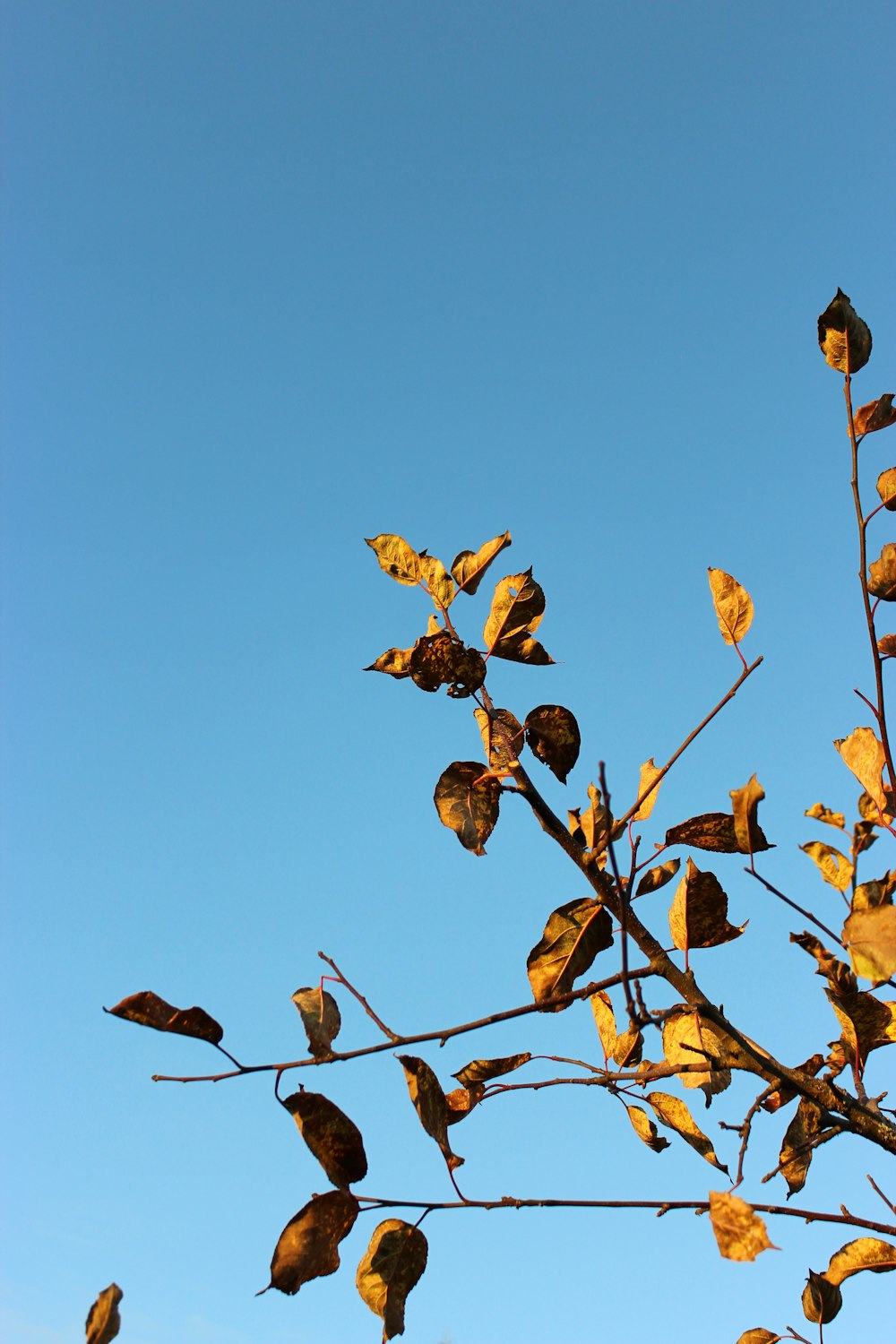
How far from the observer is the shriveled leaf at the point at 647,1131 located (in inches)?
61.0

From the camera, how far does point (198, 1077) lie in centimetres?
116

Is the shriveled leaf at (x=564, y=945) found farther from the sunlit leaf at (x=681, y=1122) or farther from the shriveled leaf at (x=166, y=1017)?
the shriveled leaf at (x=166, y=1017)

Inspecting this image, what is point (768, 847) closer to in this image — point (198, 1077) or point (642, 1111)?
point (642, 1111)

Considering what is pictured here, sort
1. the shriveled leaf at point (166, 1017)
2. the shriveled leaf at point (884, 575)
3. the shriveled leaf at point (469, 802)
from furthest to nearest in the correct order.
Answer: the shriveled leaf at point (884, 575) → the shriveled leaf at point (469, 802) → the shriveled leaf at point (166, 1017)

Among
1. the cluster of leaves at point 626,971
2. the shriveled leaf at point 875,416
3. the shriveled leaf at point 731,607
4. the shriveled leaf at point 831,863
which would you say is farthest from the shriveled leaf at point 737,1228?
the shriveled leaf at point 875,416

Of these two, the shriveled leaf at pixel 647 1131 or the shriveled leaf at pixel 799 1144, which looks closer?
the shriveled leaf at pixel 799 1144

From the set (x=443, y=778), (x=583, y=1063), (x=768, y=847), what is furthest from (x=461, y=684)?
(x=583, y=1063)

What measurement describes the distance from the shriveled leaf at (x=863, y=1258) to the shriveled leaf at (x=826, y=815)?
1.85 feet

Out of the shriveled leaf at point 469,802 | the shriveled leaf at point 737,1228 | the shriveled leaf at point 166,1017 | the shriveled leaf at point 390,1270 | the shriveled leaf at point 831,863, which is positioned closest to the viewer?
the shriveled leaf at point 737,1228

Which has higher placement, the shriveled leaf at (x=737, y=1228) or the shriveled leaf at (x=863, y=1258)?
the shriveled leaf at (x=737, y=1228)

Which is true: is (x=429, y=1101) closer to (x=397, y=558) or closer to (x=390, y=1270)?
(x=390, y=1270)

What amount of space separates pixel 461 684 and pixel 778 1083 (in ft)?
2.17

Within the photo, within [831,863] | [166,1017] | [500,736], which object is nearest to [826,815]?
[831,863]

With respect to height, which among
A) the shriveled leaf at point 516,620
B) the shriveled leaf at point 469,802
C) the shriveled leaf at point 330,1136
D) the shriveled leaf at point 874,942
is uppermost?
the shriveled leaf at point 516,620
